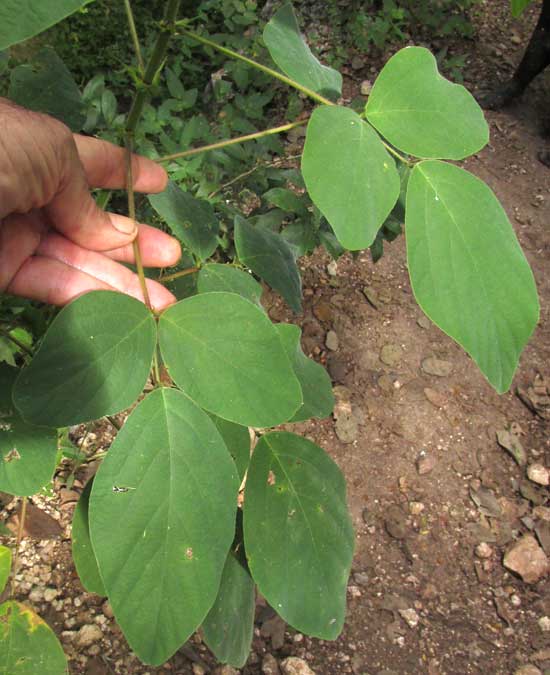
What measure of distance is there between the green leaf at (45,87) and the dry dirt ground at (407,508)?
4.10ft

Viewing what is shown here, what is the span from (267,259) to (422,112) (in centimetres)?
49

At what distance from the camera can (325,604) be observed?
3.44 feet

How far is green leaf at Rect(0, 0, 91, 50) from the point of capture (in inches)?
26.3

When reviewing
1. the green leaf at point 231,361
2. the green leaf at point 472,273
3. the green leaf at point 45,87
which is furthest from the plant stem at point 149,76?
the green leaf at point 472,273

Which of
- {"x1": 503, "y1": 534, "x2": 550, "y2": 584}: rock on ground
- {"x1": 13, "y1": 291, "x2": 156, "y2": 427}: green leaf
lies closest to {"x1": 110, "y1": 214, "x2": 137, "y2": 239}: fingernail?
{"x1": 13, "y1": 291, "x2": 156, "y2": 427}: green leaf

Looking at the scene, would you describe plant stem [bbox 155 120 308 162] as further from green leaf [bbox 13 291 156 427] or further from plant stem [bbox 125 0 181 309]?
green leaf [bbox 13 291 156 427]

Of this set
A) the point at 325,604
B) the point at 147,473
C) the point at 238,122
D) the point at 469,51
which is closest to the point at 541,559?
the point at 325,604

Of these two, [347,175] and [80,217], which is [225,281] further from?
[347,175]

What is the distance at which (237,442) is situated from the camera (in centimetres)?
110

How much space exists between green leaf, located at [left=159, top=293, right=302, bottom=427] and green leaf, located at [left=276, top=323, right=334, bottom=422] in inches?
8.8

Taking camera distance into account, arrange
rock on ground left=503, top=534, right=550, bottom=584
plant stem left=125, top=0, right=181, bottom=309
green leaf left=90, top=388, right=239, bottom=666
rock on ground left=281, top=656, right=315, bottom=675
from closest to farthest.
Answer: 1. green leaf left=90, top=388, right=239, bottom=666
2. plant stem left=125, top=0, right=181, bottom=309
3. rock on ground left=281, top=656, right=315, bottom=675
4. rock on ground left=503, top=534, right=550, bottom=584

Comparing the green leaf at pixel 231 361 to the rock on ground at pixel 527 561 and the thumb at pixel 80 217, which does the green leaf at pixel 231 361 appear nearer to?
the thumb at pixel 80 217

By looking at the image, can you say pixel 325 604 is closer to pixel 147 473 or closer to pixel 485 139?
pixel 147 473

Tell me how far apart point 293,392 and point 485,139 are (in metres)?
0.51
